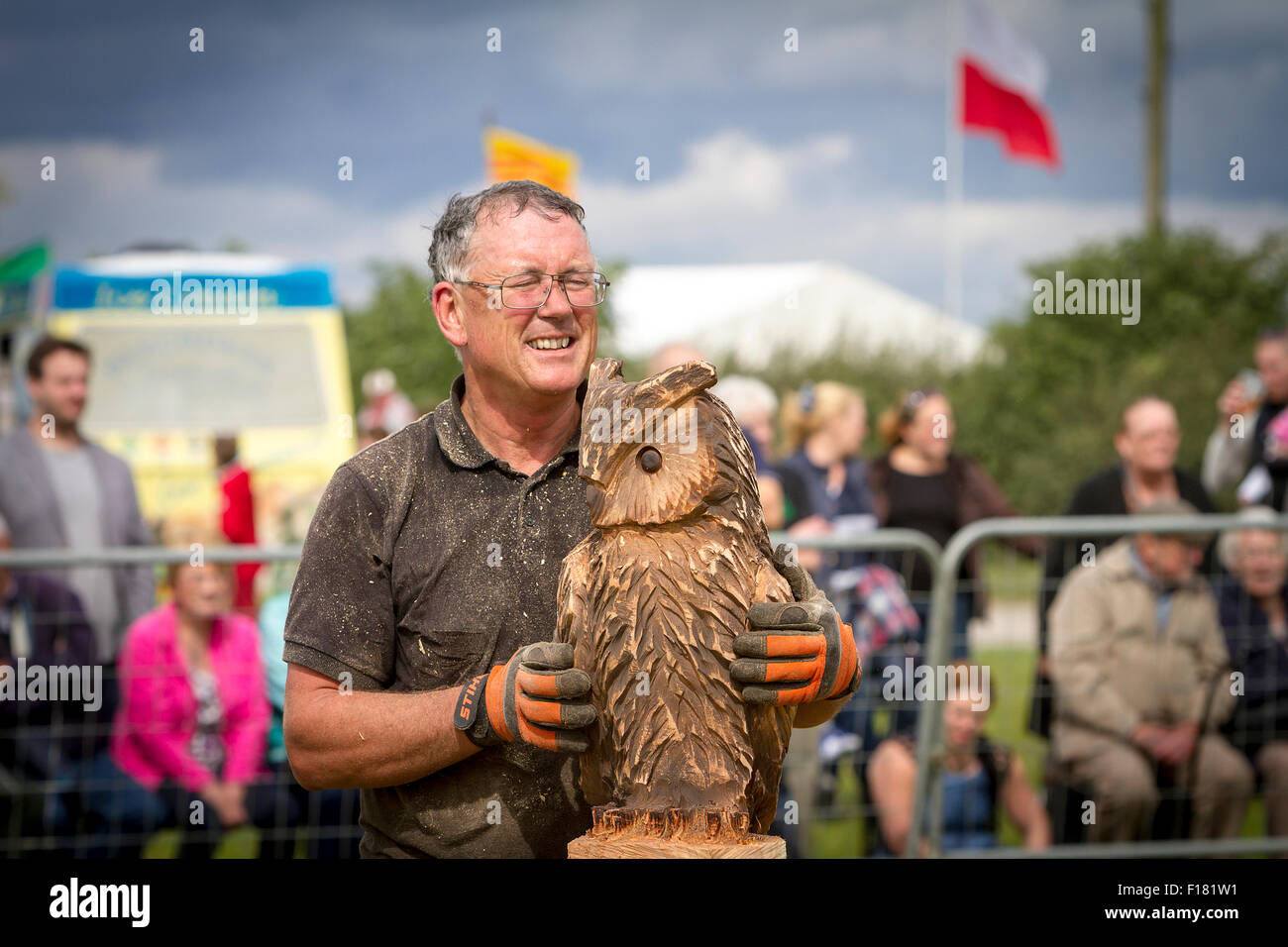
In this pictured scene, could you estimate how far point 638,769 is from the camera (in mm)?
2357

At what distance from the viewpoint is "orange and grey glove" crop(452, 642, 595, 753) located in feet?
7.55

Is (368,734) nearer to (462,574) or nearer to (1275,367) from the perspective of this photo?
(462,574)

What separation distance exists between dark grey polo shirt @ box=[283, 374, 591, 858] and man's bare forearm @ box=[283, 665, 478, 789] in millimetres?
70

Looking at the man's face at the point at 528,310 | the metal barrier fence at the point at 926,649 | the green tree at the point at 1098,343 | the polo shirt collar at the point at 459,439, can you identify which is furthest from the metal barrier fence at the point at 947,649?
the green tree at the point at 1098,343

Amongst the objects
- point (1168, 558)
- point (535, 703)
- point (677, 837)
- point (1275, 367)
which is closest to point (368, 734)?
point (535, 703)

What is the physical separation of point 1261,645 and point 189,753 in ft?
15.3

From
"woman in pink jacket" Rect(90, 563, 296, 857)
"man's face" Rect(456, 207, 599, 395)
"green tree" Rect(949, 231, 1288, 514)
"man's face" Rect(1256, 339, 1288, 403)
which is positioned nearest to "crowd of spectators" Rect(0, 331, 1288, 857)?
"woman in pink jacket" Rect(90, 563, 296, 857)

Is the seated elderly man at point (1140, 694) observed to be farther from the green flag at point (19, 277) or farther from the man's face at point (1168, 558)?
the green flag at point (19, 277)

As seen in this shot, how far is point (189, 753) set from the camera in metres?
5.27

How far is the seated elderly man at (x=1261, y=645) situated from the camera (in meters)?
5.49

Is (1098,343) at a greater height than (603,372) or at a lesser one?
greater

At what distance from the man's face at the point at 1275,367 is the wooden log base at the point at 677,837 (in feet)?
18.5

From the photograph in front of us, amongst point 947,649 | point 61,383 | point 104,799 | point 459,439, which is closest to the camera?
point 459,439

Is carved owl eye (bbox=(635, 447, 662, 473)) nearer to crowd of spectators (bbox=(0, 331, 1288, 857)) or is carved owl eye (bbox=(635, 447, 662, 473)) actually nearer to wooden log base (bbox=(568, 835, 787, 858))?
wooden log base (bbox=(568, 835, 787, 858))
